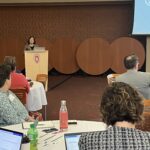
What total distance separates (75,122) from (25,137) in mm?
628

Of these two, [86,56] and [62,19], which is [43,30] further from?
[86,56]

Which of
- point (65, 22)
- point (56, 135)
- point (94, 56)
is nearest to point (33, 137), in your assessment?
point (56, 135)

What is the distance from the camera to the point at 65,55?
10.9 m

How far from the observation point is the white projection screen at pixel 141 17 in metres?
9.77

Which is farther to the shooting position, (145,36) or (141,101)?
(145,36)

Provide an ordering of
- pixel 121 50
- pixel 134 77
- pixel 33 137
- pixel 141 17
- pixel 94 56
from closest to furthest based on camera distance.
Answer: pixel 33 137 < pixel 134 77 < pixel 141 17 < pixel 121 50 < pixel 94 56

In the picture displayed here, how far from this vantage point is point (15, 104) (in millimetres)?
3746

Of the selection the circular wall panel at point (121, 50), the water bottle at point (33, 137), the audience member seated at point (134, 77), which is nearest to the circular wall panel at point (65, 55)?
the circular wall panel at point (121, 50)

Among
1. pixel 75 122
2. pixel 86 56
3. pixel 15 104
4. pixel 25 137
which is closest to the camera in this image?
pixel 25 137

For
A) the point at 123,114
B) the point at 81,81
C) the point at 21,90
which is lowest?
the point at 81,81

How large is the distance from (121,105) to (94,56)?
28.8ft

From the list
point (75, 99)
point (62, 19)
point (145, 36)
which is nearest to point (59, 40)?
point (62, 19)

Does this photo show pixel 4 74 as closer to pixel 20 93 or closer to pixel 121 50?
pixel 20 93

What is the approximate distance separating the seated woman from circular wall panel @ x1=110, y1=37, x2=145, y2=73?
336 inches
